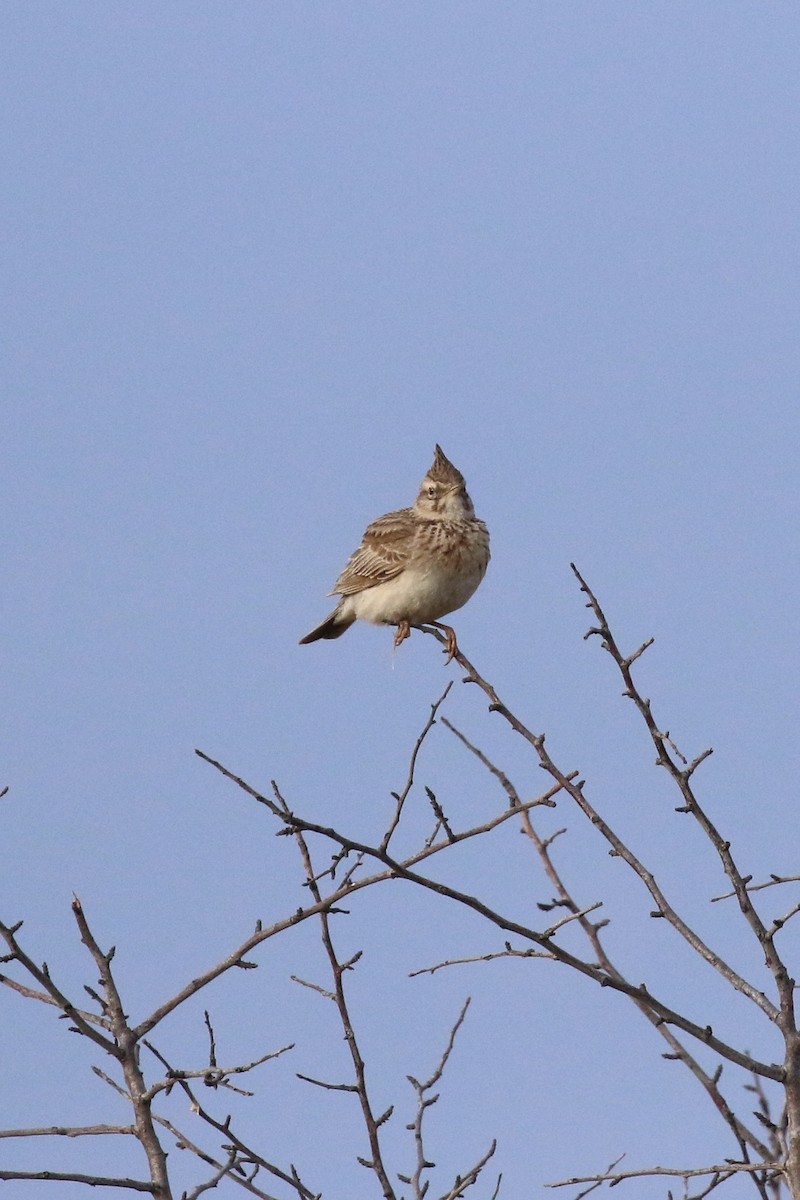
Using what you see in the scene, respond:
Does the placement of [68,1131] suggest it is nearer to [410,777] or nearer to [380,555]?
[410,777]

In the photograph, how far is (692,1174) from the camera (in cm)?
404

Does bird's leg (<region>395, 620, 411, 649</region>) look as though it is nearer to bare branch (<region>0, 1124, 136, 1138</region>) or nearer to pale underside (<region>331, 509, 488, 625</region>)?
pale underside (<region>331, 509, 488, 625</region>)

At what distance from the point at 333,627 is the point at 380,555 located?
919 millimetres

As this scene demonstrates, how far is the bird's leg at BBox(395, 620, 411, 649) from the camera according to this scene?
9.16 metres

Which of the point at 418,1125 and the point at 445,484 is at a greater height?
the point at 445,484

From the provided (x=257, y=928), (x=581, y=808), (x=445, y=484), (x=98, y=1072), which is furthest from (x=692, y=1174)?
(x=445, y=484)

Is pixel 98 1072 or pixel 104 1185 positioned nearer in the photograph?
pixel 104 1185

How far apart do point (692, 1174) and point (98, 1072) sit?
1733 mm

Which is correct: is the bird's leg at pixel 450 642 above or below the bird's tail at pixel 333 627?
below

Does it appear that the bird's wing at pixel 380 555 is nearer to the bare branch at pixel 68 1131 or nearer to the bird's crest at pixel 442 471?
the bird's crest at pixel 442 471

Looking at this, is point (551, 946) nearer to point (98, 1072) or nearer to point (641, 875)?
point (641, 875)

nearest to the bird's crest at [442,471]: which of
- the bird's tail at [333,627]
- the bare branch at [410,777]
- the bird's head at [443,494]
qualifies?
the bird's head at [443,494]

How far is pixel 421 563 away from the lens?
9.16 metres

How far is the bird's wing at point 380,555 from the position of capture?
934 cm
